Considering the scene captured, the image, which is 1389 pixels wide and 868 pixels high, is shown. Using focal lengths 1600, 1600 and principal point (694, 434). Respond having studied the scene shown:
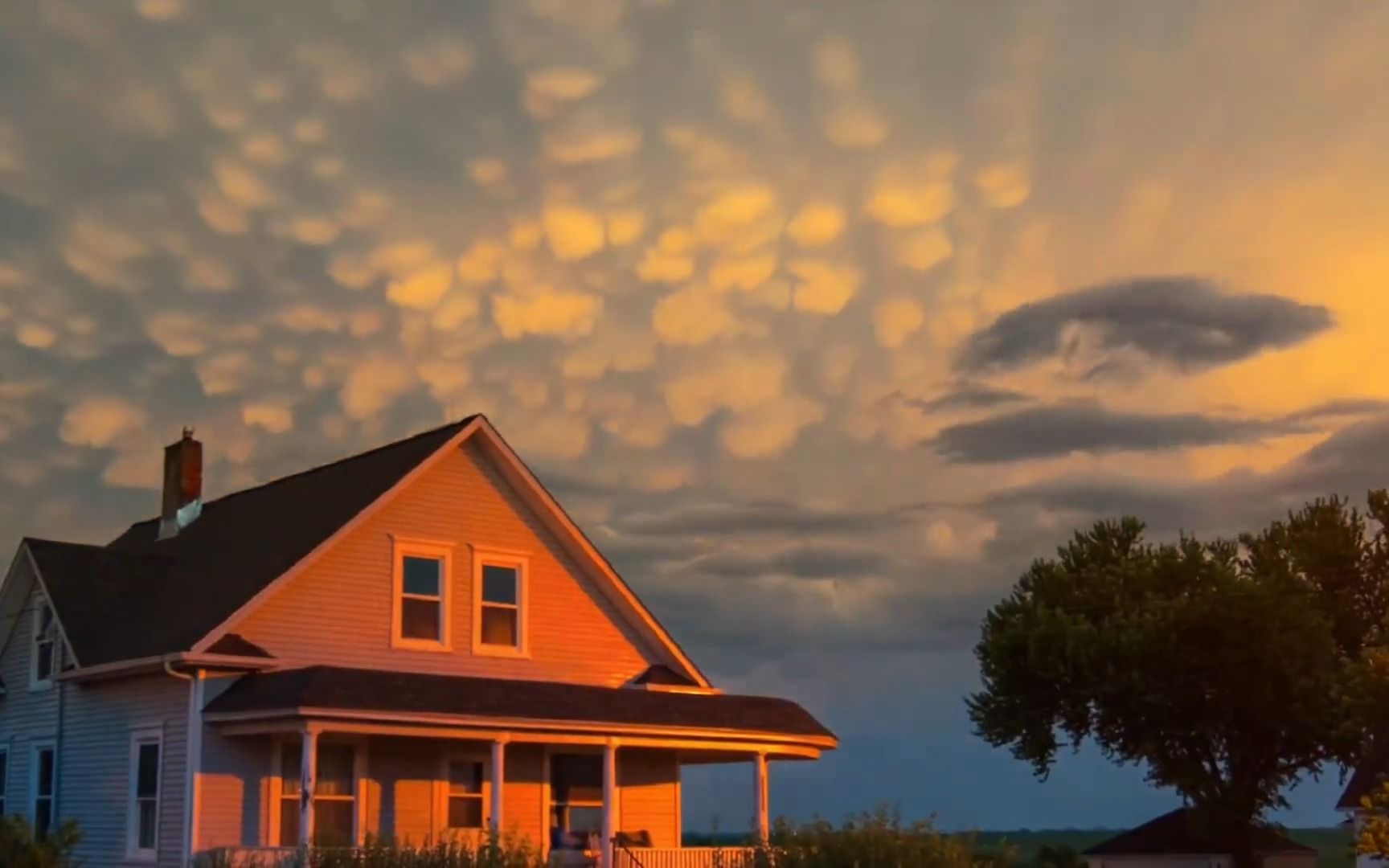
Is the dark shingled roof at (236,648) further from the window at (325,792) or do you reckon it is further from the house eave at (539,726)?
the window at (325,792)

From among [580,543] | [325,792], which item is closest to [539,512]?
[580,543]

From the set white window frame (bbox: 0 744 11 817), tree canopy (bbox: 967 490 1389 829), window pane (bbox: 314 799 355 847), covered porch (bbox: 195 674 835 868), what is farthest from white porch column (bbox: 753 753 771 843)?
tree canopy (bbox: 967 490 1389 829)

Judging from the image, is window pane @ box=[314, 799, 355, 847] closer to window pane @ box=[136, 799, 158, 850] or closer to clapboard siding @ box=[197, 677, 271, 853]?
clapboard siding @ box=[197, 677, 271, 853]

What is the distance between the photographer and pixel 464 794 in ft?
85.3

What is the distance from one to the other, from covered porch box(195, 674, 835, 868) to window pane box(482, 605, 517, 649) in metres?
1.81

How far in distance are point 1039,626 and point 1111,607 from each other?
2.23 m

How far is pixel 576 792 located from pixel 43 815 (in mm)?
8966

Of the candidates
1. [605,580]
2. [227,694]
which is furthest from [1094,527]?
[227,694]

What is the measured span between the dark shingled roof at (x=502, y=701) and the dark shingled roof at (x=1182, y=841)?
919 inches

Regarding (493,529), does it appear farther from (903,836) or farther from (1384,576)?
(1384,576)

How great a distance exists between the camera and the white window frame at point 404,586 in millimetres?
25891

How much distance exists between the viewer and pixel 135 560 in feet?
93.6

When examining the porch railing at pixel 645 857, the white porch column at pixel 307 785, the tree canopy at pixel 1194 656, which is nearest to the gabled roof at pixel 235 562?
the white porch column at pixel 307 785

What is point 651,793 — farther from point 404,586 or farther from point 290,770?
point 290,770
